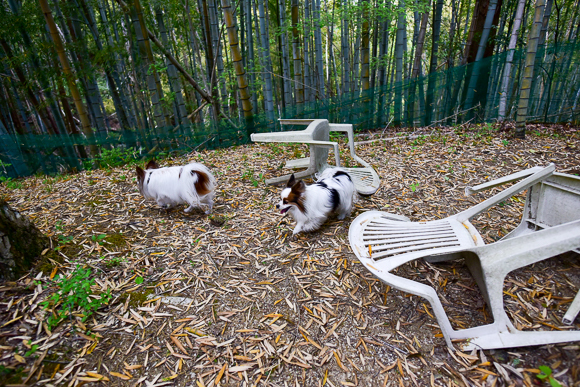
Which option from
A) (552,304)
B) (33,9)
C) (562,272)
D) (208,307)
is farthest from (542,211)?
(33,9)

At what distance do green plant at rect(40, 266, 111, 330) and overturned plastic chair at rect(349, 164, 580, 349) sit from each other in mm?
1716

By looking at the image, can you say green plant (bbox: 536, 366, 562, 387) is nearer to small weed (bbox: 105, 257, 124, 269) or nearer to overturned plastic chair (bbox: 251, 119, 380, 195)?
overturned plastic chair (bbox: 251, 119, 380, 195)

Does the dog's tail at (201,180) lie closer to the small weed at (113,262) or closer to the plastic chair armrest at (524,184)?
the small weed at (113,262)

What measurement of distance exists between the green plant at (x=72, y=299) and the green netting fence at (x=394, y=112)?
3.89 m

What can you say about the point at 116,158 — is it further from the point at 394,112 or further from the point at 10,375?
the point at 394,112

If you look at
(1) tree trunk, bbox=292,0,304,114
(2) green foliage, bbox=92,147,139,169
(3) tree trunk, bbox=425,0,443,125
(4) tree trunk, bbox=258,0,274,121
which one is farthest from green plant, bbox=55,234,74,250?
(3) tree trunk, bbox=425,0,443,125

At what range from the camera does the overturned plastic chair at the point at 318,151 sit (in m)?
3.10

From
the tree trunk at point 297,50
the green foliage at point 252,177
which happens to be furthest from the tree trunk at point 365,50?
the green foliage at point 252,177

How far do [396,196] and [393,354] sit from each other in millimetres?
2052

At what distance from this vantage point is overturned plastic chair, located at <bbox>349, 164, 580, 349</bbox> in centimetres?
144

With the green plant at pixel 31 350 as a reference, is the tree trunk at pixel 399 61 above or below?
above

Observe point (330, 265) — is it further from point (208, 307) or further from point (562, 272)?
point (562, 272)

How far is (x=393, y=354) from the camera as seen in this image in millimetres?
1552

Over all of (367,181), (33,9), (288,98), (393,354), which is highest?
(33,9)
